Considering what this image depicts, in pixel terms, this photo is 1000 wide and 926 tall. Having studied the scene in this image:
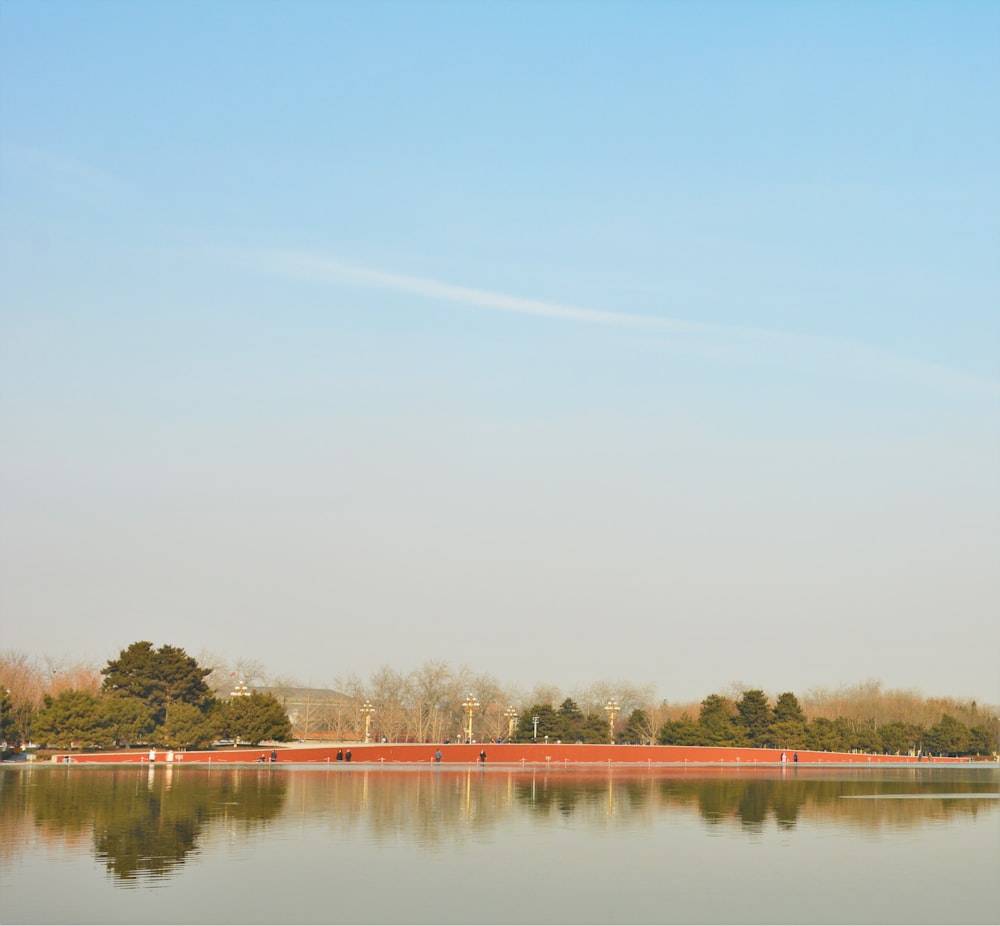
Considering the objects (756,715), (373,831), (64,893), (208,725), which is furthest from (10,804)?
(756,715)

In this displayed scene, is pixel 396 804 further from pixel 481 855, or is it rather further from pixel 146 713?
pixel 146 713

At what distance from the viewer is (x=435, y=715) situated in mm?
86875

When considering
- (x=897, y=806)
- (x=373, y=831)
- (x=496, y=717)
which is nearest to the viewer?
(x=373, y=831)

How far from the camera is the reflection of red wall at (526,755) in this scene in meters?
43.2

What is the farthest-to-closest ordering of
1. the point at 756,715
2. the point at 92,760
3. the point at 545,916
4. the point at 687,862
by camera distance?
the point at 756,715, the point at 92,760, the point at 687,862, the point at 545,916

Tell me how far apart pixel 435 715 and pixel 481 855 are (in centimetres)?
7206

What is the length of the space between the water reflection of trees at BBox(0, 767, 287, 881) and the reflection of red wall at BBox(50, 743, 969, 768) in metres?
9.26

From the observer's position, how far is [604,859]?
1605cm

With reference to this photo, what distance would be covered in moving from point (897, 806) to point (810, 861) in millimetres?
11133

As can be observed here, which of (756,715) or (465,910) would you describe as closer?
(465,910)

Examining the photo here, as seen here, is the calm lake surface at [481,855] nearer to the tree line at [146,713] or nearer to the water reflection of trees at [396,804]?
the water reflection of trees at [396,804]

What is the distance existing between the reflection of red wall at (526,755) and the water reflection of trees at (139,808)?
30.4ft

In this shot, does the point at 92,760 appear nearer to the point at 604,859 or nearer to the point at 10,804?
the point at 10,804

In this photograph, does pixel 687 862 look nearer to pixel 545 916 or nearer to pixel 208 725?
pixel 545 916
